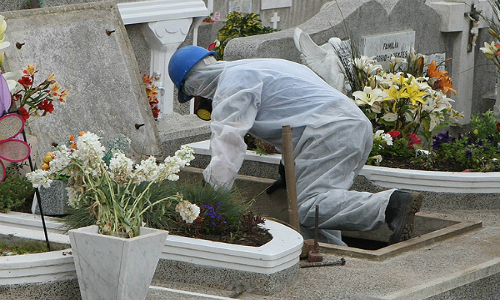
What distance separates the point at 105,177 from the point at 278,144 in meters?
2.19

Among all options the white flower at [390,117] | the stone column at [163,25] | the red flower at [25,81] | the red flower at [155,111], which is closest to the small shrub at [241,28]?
the stone column at [163,25]

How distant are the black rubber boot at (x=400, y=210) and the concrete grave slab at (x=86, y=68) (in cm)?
203

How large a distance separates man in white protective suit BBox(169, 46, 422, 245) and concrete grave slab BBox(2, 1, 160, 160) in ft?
2.72

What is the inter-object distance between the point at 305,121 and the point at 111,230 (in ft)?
7.35

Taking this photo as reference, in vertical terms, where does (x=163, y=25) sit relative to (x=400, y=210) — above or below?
above

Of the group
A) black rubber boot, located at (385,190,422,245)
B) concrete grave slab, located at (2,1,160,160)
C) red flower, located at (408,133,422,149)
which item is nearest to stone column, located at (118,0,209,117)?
concrete grave slab, located at (2,1,160,160)

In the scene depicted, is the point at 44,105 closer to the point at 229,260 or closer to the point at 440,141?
the point at 229,260

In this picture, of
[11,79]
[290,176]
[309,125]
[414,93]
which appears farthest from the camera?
[414,93]

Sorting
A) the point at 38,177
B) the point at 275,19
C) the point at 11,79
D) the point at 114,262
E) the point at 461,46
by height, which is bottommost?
the point at 275,19

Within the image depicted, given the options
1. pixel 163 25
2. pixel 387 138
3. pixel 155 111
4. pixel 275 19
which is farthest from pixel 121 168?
pixel 275 19

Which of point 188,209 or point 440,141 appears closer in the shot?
point 188,209

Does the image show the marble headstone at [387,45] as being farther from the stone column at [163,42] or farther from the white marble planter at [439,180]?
the white marble planter at [439,180]

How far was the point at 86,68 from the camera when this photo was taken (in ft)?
20.3

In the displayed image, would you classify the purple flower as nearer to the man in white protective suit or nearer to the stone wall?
the man in white protective suit
